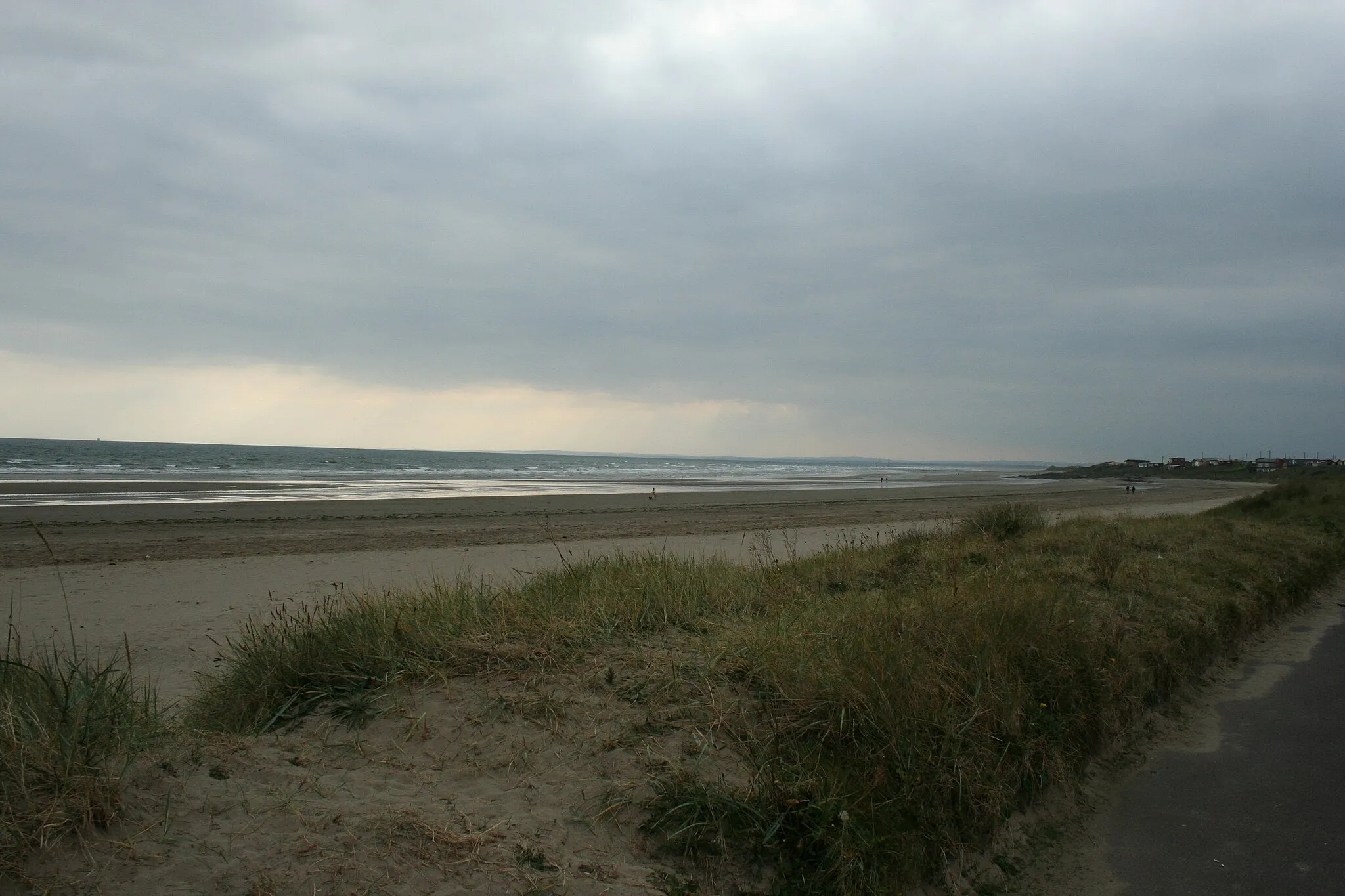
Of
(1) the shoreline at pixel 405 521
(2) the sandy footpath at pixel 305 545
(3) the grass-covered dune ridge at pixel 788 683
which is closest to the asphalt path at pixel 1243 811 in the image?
(3) the grass-covered dune ridge at pixel 788 683

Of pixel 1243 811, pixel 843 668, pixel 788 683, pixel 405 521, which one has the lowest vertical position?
pixel 1243 811

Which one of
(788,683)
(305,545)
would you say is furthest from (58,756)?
(305,545)

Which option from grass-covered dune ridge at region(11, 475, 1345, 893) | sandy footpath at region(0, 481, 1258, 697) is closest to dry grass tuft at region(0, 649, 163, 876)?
grass-covered dune ridge at region(11, 475, 1345, 893)

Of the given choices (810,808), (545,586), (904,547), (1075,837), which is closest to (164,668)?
(545,586)

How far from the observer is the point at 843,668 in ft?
15.3

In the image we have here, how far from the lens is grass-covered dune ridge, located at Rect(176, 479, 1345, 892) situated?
3762 mm

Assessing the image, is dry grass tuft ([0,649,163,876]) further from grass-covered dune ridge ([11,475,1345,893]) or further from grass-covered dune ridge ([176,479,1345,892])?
grass-covered dune ridge ([176,479,1345,892])

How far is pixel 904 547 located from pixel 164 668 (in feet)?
28.2

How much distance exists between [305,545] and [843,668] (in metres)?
14.9

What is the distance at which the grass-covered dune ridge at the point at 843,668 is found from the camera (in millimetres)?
3762

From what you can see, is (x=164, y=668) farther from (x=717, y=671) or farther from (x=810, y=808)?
(x=810, y=808)

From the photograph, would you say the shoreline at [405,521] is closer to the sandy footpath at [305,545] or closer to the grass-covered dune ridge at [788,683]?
the sandy footpath at [305,545]

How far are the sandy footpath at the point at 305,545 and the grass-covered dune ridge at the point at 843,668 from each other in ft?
4.19

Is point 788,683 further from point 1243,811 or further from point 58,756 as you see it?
point 58,756
